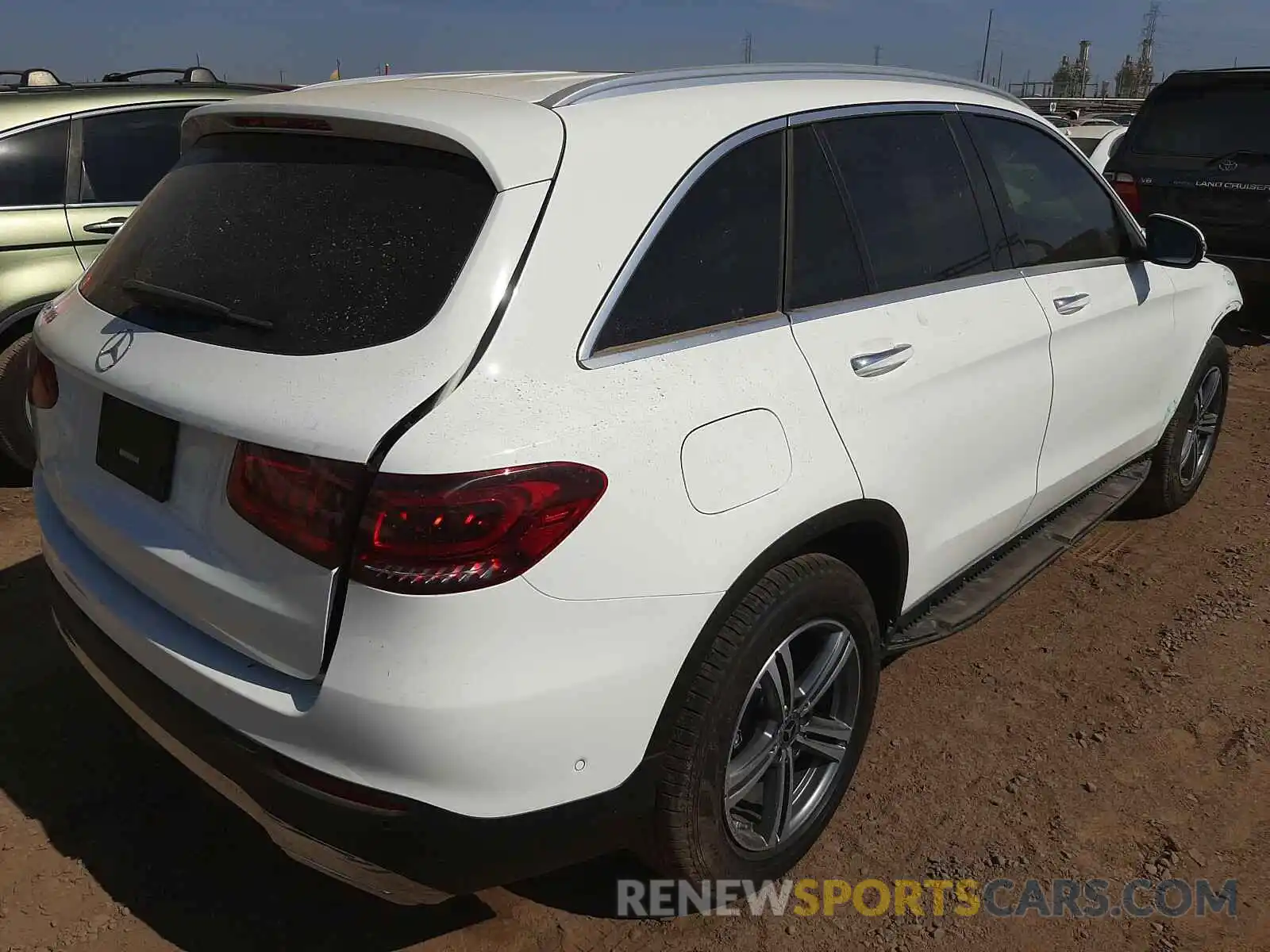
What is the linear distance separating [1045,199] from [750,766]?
2.18 meters

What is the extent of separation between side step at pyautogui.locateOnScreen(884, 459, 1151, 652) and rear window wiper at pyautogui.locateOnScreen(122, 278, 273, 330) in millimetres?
1817

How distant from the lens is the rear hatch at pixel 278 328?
1.76 metres

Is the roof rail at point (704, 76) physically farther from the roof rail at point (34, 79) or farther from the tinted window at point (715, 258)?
the roof rail at point (34, 79)

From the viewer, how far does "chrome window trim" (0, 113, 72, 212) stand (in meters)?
4.44

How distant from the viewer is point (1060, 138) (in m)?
3.48

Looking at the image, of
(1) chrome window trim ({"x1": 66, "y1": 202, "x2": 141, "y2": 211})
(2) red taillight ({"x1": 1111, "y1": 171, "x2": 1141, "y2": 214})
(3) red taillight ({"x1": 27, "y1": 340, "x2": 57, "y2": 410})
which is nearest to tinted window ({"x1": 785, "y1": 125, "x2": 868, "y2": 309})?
(3) red taillight ({"x1": 27, "y1": 340, "x2": 57, "y2": 410})

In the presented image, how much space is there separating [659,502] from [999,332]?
1.49 metres

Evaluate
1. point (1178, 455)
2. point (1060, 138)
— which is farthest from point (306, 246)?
point (1178, 455)

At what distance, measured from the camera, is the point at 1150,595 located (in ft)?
13.1

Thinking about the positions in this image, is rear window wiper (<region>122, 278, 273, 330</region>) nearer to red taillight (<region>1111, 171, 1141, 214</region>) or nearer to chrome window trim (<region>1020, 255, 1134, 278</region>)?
chrome window trim (<region>1020, 255, 1134, 278</region>)

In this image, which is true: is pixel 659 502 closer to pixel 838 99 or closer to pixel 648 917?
pixel 648 917

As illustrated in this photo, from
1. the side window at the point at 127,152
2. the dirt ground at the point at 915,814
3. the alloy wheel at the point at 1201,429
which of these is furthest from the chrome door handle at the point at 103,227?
the alloy wheel at the point at 1201,429

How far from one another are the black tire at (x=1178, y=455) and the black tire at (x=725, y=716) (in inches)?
102

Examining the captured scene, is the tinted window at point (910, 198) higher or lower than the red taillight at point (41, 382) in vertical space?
higher
